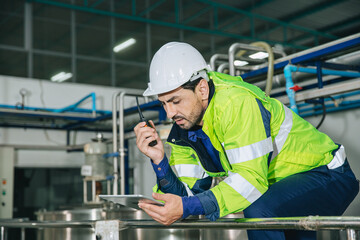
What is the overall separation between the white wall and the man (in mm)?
2806

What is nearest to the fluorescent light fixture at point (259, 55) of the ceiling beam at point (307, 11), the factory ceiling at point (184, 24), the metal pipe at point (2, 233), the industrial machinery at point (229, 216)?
the industrial machinery at point (229, 216)

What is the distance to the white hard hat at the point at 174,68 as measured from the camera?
166 centimetres

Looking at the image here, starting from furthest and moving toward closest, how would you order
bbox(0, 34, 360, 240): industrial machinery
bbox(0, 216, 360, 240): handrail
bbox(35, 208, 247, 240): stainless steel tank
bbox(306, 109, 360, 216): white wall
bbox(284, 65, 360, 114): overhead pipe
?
bbox(306, 109, 360, 216): white wall
bbox(284, 65, 360, 114): overhead pipe
bbox(35, 208, 247, 240): stainless steel tank
bbox(0, 34, 360, 240): industrial machinery
bbox(0, 216, 360, 240): handrail

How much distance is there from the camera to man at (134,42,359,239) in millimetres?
1388

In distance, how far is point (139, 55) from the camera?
12766 mm

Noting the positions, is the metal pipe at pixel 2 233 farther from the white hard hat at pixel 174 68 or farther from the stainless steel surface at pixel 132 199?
the white hard hat at pixel 174 68

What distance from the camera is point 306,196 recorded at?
1487 mm

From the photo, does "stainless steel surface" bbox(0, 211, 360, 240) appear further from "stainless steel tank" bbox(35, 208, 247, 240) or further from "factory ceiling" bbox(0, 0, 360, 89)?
"factory ceiling" bbox(0, 0, 360, 89)

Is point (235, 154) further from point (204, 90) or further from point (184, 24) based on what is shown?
point (184, 24)

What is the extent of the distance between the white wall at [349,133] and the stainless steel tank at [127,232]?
210 cm

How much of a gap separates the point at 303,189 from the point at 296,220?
14.9 inches

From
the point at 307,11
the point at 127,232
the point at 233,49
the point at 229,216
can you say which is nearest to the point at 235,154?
the point at 229,216

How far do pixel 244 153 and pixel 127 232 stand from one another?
2.18m

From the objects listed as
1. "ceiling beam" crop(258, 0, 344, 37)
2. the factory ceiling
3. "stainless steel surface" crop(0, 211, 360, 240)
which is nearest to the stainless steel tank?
"stainless steel surface" crop(0, 211, 360, 240)
